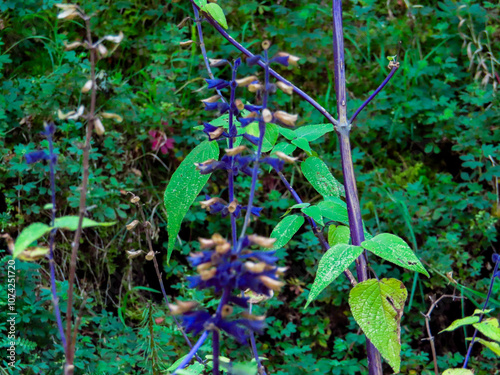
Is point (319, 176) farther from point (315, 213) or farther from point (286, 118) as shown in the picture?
point (286, 118)

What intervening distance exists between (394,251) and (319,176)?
302 mm

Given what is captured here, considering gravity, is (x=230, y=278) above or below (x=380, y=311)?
above

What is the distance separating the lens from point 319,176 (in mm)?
1223

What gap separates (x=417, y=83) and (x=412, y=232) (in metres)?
1.18

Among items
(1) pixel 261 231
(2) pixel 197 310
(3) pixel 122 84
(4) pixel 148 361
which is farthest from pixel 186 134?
(2) pixel 197 310

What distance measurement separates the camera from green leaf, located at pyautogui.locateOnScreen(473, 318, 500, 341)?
47.3 inches

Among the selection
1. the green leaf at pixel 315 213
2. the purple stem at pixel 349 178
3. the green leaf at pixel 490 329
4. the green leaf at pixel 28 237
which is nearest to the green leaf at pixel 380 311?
the purple stem at pixel 349 178

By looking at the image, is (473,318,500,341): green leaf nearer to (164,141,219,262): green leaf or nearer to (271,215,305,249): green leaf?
(271,215,305,249): green leaf

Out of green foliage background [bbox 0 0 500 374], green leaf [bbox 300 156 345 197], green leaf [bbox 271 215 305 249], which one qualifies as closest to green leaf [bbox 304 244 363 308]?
green leaf [bbox 271 215 305 249]

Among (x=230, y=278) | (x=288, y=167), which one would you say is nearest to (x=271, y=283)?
(x=230, y=278)

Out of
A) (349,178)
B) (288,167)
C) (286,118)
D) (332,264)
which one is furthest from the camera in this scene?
(288,167)

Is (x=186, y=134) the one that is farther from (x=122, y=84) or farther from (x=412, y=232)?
(x=412, y=232)

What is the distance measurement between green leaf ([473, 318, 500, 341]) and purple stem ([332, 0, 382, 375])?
299 mm

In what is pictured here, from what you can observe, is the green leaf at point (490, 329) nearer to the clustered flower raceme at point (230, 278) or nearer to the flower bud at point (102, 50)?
the clustered flower raceme at point (230, 278)
